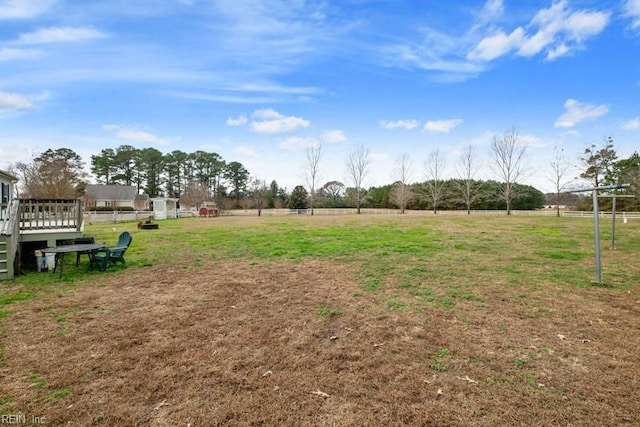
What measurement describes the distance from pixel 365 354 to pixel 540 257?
26.3 ft

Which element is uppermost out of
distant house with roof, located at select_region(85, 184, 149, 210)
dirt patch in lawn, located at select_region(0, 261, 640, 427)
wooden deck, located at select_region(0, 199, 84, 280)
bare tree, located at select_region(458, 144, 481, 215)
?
bare tree, located at select_region(458, 144, 481, 215)

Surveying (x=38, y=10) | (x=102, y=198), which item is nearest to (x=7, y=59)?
(x=38, y=10)

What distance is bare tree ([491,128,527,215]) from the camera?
1403 inches

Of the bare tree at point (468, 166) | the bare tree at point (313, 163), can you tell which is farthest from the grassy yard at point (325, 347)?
the bare tree at point (313, 163)

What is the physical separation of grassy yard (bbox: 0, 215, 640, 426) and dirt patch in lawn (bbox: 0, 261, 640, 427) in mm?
18

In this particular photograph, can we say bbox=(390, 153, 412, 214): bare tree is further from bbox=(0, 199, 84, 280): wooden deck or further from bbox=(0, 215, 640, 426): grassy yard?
bbox=(0, 199, 84, 280): wooden deck

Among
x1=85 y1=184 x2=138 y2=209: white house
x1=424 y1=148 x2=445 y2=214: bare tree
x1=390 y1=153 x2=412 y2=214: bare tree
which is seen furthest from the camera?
x1=85 y1=184 x2=138 y2=209: white house

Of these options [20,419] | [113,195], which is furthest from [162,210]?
[20,419]

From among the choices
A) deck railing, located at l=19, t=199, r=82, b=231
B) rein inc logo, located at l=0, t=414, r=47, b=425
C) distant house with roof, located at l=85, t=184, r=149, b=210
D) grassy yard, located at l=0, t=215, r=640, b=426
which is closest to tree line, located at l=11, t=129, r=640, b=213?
distant house with roof, located at l=85, t=184, r=149, b=210

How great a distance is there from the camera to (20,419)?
7.41 feet

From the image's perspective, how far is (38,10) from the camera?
29.7 feet

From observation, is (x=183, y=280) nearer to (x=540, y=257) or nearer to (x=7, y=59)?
(x=540, y=257)

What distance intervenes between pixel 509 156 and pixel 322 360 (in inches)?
1631

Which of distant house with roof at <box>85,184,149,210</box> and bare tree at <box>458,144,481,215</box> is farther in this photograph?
distant house with roof at <box>85,184,149,210</box>
